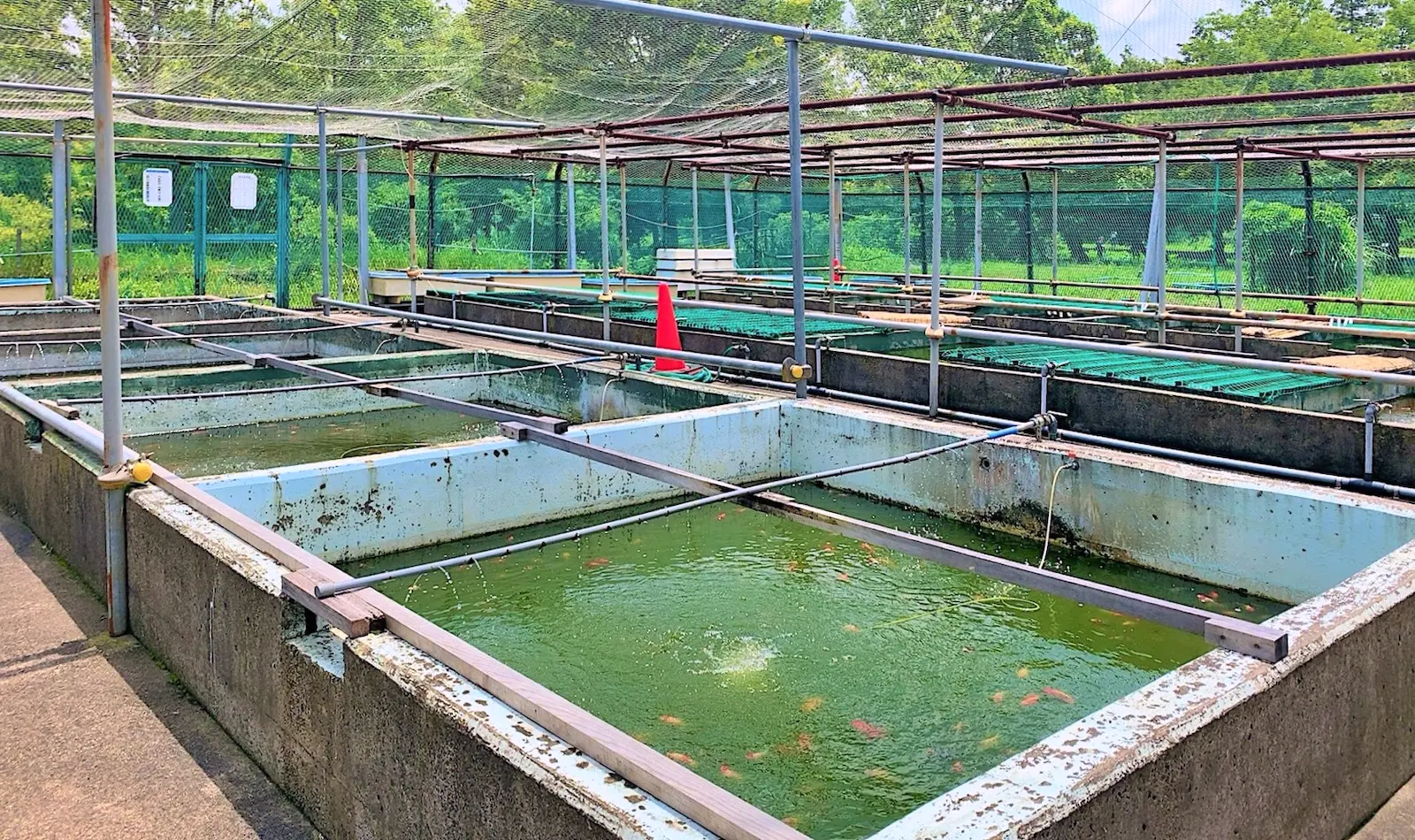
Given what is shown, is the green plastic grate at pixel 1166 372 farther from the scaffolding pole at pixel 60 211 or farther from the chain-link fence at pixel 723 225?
the scaffolding pole at pixel 60 211

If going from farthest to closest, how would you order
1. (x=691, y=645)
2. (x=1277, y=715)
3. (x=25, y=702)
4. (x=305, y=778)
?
(x=691, y=645) < (x=25, y=702) < (x=305, y=778) < (x=1277, y=715)

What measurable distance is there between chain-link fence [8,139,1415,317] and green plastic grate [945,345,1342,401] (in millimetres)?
5721

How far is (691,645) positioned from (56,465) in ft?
9.24

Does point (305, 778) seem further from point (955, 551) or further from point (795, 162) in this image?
point (795, 162)

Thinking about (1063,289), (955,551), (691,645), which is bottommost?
(691,645)

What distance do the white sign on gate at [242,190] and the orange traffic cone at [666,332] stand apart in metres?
7.57

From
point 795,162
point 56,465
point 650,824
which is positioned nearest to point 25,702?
point 56,465

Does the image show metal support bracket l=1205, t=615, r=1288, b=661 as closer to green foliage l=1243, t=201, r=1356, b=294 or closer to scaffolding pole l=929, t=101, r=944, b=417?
scaffolding pole l=929, t=101, r=944, b=417

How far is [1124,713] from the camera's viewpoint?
253 cm

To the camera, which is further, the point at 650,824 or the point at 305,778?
the point at 305,778

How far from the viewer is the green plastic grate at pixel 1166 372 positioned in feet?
23.2

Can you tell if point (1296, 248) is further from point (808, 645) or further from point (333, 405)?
point (808, 645)

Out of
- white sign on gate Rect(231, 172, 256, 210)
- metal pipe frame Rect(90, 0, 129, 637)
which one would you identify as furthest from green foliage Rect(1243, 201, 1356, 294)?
metal pipe frame Rect(90, 0, 129, 637)

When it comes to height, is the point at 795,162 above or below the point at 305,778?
above
